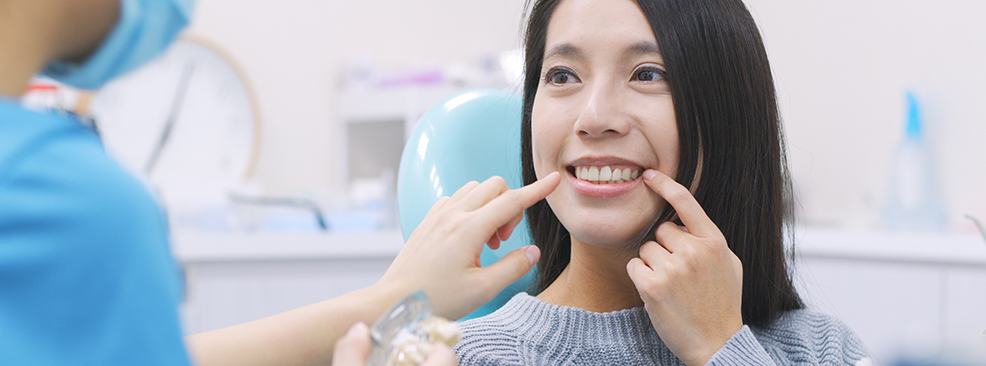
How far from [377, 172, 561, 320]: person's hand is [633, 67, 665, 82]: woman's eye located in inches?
8.9

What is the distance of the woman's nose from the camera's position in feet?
2.66

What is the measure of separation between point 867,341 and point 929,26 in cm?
87

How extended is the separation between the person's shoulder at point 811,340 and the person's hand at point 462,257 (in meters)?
0.40

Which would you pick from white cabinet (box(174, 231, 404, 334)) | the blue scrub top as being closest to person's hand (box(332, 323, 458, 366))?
the blue scrub top

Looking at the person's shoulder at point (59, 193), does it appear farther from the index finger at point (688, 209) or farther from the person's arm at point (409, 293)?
the index finger at point (688, 209)

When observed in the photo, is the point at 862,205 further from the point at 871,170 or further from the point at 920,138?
the point at 920,138

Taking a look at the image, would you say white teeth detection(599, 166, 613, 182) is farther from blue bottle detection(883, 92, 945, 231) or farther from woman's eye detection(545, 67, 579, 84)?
blue bottle detection(883, 92, 945, 231)

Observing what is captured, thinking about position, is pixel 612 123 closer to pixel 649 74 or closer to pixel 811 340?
pixel 649 74

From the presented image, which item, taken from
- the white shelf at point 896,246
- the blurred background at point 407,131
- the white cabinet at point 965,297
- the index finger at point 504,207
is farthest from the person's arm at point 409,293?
the white cabinet at point 965,297

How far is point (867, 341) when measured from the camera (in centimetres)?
173

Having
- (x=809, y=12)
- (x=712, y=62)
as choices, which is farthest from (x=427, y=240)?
(x=809, y=12)

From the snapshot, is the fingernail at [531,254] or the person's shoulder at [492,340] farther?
the person's shoulder at [492,340]

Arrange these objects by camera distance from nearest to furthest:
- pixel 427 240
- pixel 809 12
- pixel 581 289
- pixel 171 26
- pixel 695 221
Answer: pixel 171 26 → pixel 427 240 → pixel 695 221 → pixel 581 289 → pixel 809 12

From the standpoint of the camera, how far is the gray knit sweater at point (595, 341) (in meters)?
0.86
